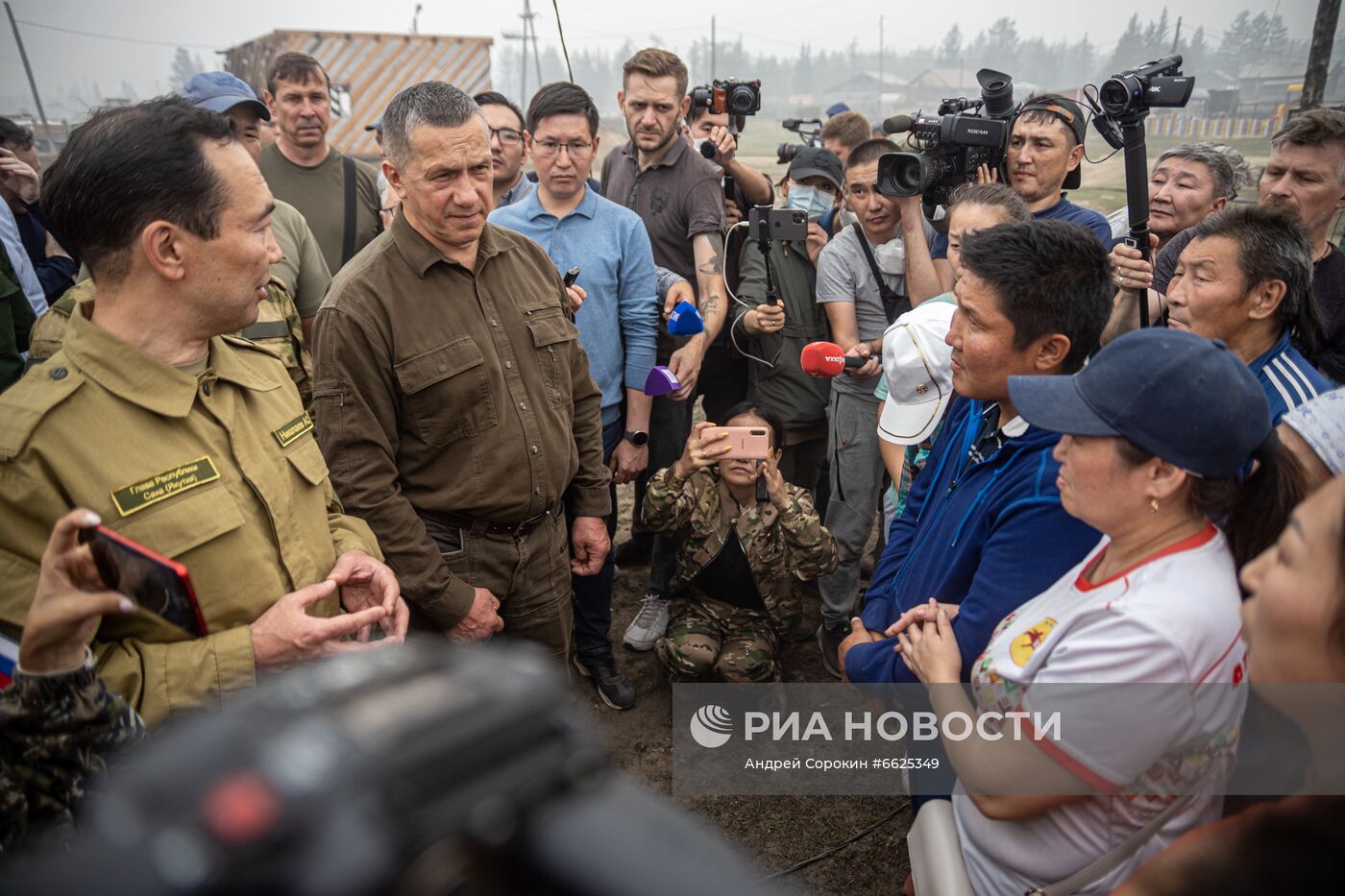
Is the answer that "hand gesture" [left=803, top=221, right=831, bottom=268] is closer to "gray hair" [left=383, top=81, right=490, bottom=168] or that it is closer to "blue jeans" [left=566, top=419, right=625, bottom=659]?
"blue jeans" [left=566, top=419, right=625, bottom=659]

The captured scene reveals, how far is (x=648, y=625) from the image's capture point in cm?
414

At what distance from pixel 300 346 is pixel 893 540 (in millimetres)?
2253

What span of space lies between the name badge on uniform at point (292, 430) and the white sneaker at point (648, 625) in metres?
2.37

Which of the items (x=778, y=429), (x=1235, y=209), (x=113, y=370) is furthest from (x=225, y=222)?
(x=1235, y=209)

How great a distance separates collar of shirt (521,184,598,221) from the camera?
11.7ft

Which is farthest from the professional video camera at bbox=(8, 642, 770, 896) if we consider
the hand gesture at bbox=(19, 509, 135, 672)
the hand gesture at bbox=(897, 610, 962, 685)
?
the hand gesture at bbox=(897, 610, 962, 685)

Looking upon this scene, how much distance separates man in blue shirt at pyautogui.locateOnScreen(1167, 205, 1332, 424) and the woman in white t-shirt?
1.11m

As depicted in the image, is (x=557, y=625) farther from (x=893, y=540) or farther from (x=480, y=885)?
(x=480, y=885)

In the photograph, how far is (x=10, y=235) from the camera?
161 inches

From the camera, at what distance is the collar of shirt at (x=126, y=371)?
62.5 inches

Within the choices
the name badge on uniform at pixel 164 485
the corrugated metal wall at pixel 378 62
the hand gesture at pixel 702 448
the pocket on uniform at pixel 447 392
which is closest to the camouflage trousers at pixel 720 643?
the hand gesture at pixel 702 448

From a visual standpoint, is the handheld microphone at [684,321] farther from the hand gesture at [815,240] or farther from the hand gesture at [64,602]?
the hand gesture at [64,602]

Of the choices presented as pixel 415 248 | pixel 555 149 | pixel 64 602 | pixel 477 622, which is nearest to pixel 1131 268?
pixel 555 149

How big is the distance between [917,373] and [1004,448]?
762 mm
